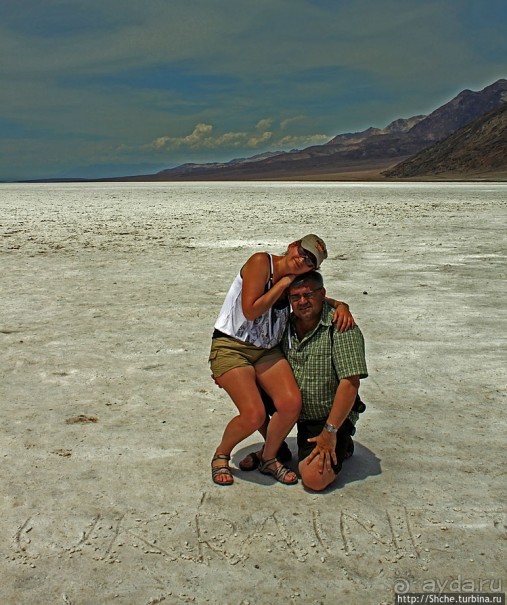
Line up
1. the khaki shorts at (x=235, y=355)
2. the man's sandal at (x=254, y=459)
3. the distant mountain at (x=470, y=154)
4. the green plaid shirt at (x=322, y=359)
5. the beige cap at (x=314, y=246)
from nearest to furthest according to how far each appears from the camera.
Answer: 1. the beige cap at (x=314, y=246)
2. the green plaid shirt at (x=322, y=359)
3. the khaki shorts at (x=235, y=355)
4. the man's sandal at (x=254, y=459)
5. the distant mountain at (x=470, y=154)

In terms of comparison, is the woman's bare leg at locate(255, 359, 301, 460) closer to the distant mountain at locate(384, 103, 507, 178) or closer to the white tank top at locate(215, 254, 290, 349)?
the white tank top at locate(215, 254, 290, 349)

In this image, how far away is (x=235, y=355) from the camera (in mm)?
3574

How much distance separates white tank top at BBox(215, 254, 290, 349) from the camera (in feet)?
11.6

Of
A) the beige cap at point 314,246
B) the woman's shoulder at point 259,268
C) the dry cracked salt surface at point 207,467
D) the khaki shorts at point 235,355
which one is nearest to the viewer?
the dry cracked salt surface at point 207,467

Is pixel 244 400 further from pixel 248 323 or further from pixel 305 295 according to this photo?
pixel 305 295

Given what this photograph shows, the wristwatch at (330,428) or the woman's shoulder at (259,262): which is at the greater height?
the woman's shoulder at (259,262)

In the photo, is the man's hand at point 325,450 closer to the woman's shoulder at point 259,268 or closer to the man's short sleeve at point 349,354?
the man's short sleeve at point 349,354

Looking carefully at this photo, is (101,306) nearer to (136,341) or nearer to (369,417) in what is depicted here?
(136,341)

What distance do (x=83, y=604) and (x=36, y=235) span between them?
45.6ft

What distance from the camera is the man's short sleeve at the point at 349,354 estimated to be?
3.40 m

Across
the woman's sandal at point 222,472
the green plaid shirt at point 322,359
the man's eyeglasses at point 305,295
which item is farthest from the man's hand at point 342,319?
the woman's sandal at point 222,472

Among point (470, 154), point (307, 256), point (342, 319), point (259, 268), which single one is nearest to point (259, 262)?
point (259, 268)

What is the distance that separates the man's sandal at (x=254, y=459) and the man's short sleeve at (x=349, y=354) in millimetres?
599

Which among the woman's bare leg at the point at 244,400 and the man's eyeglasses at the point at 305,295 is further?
the woman's bare leg at the point at 244,400
